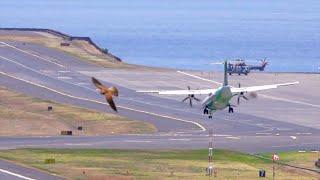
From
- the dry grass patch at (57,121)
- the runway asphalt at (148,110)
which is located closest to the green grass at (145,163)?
the runway asphalt at (148,110)

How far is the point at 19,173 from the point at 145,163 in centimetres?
1124

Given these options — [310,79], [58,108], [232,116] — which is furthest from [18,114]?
[310,79]

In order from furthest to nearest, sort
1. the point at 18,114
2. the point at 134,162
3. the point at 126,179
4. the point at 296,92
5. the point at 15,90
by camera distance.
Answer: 1. the point at 296,92
2. the point at 15,90
3. the point at 18,114
4. the point at 134,162
5. the point at 126,179

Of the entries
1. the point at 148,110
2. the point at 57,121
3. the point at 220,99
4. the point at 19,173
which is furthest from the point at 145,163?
the point at 148,110

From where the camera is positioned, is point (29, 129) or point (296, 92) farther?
point (296, 92)

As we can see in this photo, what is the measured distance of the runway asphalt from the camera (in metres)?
96.8

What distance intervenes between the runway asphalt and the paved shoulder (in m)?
0.82

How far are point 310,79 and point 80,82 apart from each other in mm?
30038

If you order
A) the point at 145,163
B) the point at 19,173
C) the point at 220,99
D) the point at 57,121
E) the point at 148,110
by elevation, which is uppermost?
the point at 148,110

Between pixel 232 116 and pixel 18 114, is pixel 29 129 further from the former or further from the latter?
pixel 232 116

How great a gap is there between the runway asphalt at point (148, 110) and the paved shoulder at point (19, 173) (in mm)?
818

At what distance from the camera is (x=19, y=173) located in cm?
7006

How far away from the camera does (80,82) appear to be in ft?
484

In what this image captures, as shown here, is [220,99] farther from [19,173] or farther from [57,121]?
[57,121]
